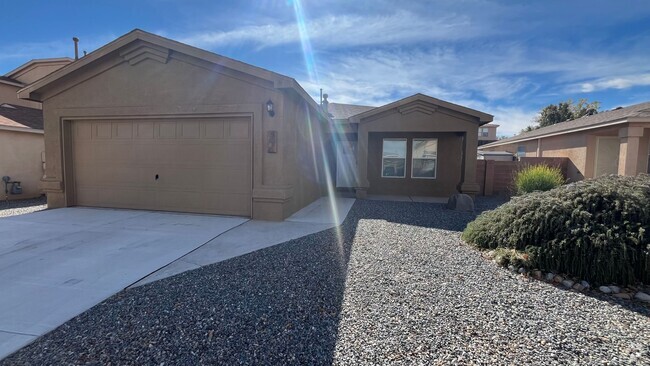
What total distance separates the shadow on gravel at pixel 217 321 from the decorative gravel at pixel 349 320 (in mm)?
12

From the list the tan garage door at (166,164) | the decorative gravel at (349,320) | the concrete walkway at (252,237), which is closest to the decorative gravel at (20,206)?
the tan garage door at (166,164)

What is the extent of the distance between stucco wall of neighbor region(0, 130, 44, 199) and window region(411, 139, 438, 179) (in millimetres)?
14401

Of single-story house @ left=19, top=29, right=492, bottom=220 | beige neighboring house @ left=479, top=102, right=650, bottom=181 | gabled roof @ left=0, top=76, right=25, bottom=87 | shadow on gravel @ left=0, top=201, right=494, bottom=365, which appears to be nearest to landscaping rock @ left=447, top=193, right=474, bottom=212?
single-story house @ left=19, top=29, right=492, bottom=220

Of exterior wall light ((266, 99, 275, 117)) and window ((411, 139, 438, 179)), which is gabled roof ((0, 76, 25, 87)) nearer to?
exterior wall light ((266, 99, 275, 117))

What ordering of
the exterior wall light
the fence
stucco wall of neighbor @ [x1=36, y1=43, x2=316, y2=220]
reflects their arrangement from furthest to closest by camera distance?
the fence < stucco wall of neighbor @ [x1=36, y1=43, x2=316, y2=220] < the exterior wall light

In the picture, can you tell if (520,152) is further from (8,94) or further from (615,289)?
(8,94)

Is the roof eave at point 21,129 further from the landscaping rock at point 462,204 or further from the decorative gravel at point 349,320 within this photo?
the landscaping rock at point 462,204

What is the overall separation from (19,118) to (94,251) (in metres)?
10.8

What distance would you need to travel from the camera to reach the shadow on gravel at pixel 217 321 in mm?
2344

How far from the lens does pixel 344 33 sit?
372 inches

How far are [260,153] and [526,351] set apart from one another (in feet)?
19.9

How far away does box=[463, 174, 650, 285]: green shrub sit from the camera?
3.86m

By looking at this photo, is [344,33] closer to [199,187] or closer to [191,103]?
[191,103]

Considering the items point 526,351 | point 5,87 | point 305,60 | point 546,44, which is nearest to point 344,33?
point 305,60
